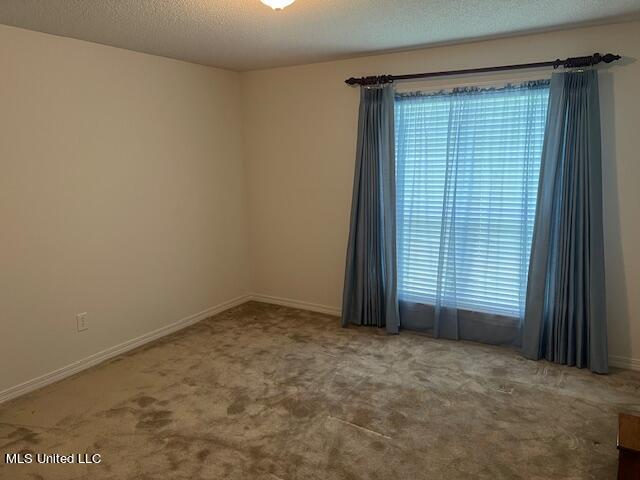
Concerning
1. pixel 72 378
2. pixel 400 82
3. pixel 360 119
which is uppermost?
pixel 400 82

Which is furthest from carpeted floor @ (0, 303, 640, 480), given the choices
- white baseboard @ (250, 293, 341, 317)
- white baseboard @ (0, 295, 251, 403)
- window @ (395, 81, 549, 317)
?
white baseboard @ (250, 293, 341, 317)

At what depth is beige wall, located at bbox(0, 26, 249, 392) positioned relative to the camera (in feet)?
9.37

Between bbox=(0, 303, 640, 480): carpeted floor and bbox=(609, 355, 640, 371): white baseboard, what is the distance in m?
0.09

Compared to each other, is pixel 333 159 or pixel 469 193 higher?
pixel 333 159

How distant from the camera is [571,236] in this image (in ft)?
10.1

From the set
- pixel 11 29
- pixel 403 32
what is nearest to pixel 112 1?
pixel 11 29

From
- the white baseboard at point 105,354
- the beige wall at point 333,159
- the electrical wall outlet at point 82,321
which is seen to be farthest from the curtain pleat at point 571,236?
the electrical wall outlet at point 82,321

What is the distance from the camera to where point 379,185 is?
12.4 ft

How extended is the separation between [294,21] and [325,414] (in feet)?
7.76

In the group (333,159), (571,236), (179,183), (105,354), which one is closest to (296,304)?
(333,159)

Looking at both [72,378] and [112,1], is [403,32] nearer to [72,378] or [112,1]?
[112,1]

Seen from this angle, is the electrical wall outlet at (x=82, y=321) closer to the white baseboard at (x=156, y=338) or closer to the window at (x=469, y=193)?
the white baseboard at (x=156, y=338)

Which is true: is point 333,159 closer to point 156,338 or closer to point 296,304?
point 296,304

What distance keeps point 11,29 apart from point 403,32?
245 cm
